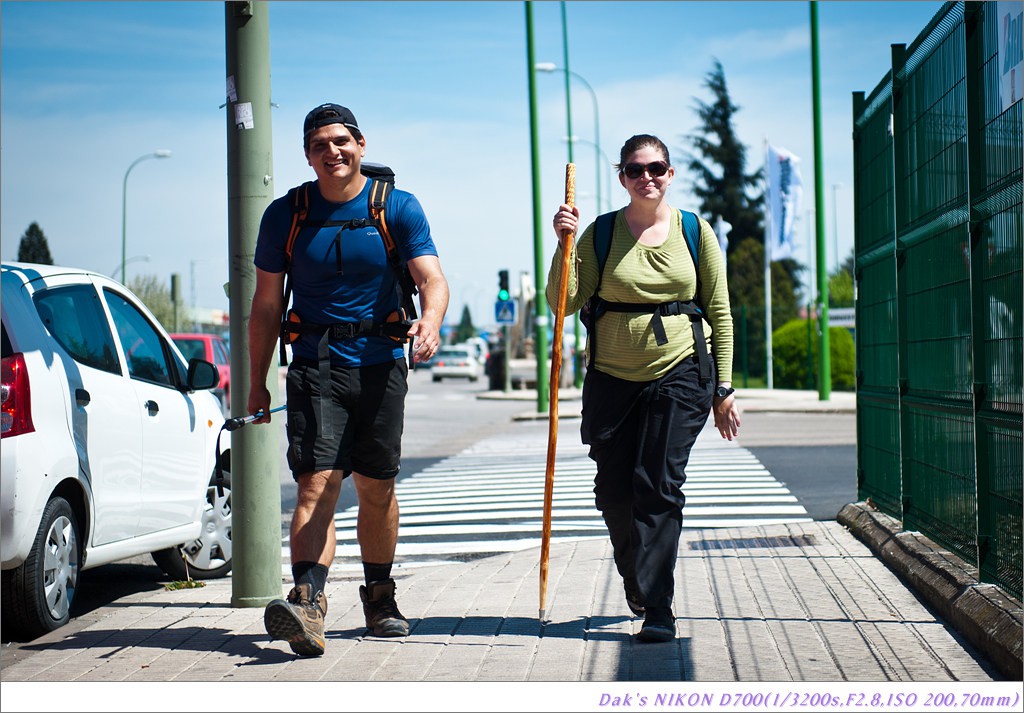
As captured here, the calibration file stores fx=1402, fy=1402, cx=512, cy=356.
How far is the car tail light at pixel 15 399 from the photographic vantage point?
5547mm

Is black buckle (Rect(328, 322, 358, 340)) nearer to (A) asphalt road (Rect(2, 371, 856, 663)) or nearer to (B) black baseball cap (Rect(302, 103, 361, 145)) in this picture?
(B) black baseball cap (Rect(302, 103, 361, 145))

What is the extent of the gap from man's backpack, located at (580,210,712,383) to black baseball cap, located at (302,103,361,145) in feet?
3.37

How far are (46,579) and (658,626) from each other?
2.58m

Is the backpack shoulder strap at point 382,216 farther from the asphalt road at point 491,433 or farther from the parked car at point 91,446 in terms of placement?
the asphalt road at point 491,433

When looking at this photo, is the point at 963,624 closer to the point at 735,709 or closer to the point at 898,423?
the point at 735,709

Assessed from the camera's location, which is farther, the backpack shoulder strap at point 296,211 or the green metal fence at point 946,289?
the backpack shoulder strap at point 296,211

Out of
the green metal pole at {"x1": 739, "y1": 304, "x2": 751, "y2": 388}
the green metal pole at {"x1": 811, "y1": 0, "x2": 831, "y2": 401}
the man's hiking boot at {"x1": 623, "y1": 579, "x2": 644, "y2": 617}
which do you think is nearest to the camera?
the man's hiking boot at {"x1": 623, "y1": 579, "x2": 644, "y2": 617}

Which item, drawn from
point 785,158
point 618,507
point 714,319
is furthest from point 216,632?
point 785,158

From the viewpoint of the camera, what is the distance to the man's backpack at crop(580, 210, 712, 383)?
5384mm

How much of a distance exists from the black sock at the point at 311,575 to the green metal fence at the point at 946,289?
2.50 m

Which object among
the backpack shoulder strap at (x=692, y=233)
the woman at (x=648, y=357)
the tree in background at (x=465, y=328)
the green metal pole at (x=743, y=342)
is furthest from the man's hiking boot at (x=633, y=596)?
the tree in background at (x=465, y=328)

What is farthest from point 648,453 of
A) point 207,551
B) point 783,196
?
point 783,196

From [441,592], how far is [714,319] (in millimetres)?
2108

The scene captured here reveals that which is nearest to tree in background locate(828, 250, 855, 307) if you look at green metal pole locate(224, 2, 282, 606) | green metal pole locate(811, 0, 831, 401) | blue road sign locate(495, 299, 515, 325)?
blue road sign locate(495, 299, 515, 325)
